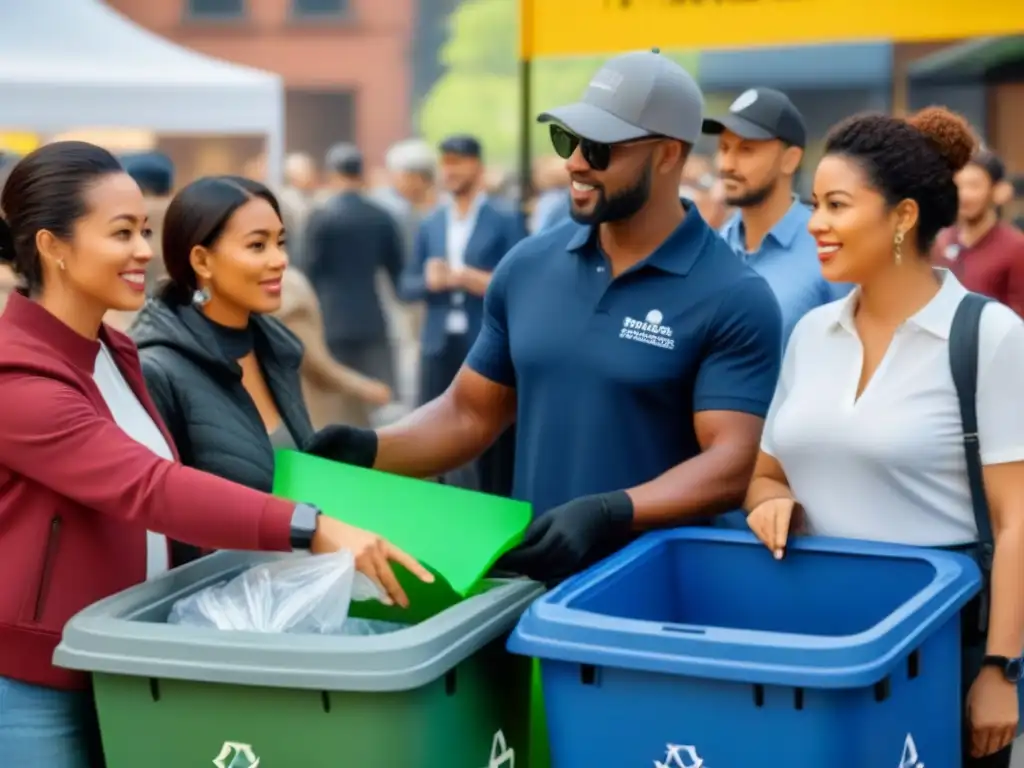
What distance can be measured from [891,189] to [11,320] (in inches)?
60.9

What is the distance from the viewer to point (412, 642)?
2400mm

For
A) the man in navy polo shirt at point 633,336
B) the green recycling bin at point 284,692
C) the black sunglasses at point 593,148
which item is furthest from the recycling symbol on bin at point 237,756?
the black sunglasses at point 593,148

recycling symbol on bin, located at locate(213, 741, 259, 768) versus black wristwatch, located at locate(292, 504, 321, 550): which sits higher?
black wristwatch, located at locate(292, 504, 321, 550)

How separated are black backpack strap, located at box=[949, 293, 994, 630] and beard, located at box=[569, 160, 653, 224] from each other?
28.5 inches

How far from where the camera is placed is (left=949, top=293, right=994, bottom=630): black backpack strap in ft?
9.12

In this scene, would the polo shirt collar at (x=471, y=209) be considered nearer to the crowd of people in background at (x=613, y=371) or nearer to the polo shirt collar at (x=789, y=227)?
the polo shirt collar at (x=789, y=227)

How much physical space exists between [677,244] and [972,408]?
2.49 feet

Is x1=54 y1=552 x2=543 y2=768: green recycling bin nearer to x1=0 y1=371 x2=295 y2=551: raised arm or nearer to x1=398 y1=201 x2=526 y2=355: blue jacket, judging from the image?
x1=0 y1=371 x2=295 y2=551: raised arm

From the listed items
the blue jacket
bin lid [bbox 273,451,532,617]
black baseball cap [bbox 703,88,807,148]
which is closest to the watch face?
bin lid [bbox 273,451,532,617]

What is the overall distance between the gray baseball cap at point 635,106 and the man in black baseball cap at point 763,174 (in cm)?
143

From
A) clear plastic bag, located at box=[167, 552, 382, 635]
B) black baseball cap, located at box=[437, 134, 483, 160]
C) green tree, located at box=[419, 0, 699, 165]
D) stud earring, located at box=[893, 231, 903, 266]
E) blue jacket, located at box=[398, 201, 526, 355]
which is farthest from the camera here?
green tree, located at box=[419, 0, 699, 165]

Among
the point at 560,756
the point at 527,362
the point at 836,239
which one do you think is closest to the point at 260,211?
Answer: the point at 527,362

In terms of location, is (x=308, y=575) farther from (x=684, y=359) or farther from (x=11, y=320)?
(x=684, y=359)

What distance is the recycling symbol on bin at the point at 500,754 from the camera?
2692 millimetres
